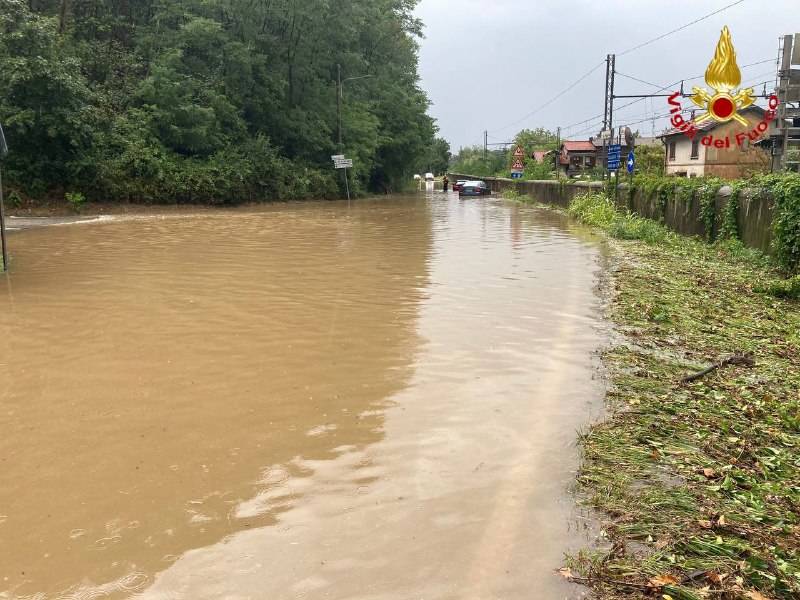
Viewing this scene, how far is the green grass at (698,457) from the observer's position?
309 cm

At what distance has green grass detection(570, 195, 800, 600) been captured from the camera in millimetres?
3094

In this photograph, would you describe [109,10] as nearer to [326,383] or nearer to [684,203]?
[684,203]

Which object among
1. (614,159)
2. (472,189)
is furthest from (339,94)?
(614,159)

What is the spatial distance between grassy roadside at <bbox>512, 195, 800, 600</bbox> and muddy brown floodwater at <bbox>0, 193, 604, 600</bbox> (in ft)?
0.85

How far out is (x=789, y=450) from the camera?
4379 mm

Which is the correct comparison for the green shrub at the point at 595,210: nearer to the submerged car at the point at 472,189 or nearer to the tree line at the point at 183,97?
the tree line at the point at 183,97

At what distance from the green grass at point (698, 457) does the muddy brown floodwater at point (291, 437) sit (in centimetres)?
27

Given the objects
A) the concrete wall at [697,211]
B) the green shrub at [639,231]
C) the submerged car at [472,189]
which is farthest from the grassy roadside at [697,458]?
the submerged car at [472,189]

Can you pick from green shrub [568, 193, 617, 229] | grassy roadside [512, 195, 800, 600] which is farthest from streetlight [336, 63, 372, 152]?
grassy roadside [512, 195, 800, 600]

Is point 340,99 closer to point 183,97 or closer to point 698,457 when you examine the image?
point 183,97

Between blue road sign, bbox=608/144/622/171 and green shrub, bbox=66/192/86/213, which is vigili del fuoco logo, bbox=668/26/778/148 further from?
green shrub, bbox=66/192/86/213

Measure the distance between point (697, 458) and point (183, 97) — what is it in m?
33.6

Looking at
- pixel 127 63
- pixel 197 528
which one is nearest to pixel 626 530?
pixel 197 528

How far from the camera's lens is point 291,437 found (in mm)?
4777
